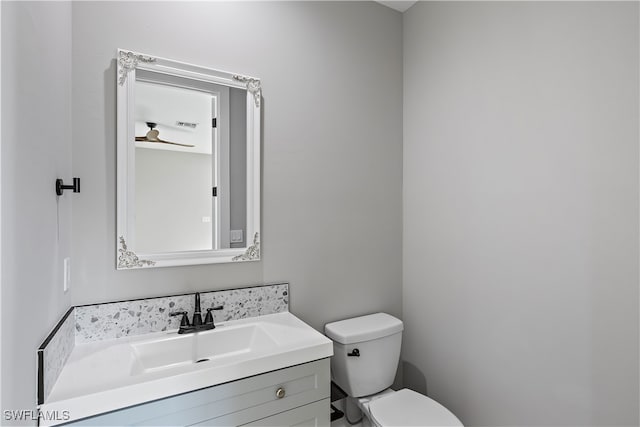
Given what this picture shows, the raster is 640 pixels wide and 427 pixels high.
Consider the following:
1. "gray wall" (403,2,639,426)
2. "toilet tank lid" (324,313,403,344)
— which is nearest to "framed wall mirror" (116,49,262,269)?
"toilet tank lid" (324,313,403,344)

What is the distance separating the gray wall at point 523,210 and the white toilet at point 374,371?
0.30 metres

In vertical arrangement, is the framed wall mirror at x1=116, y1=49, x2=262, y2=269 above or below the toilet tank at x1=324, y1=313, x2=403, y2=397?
above

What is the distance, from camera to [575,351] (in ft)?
4.40

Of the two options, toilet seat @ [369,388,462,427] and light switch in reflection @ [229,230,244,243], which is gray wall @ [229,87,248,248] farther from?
toilet seat @ [369,388,462,427]

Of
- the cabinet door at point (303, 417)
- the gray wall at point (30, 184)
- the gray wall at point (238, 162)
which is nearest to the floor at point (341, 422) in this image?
the cabinet door at point (303, 417)

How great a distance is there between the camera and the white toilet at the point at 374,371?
1.56 meters

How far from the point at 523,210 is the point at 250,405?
137 cm

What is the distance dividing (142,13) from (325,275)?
4.81 ft

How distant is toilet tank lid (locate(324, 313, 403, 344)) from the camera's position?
1.71m

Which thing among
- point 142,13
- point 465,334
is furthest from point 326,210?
point 142,13

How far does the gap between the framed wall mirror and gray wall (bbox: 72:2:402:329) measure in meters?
0.05

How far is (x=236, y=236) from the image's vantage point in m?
1.61

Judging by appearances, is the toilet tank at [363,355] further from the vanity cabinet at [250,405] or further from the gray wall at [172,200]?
the gray wall at [172,200]

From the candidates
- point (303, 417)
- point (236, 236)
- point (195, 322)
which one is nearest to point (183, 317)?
point (195, 322)
